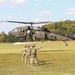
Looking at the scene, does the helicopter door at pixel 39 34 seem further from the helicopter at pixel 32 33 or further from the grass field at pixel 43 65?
the grass field at pixel 43 65

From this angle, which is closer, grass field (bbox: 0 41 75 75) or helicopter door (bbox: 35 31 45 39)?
grass field (bbox: 0 41 75 75)

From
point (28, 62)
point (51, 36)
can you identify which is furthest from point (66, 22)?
point (28, 62)

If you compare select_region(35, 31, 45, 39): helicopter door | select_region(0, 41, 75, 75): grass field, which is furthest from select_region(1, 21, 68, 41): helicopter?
select_region(0, 41, 75, 75): grass field

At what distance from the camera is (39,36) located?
50.6 metres

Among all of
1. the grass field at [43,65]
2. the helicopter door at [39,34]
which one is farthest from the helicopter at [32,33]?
the grass field at [43,65]

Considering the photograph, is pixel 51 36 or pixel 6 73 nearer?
pixel 6 73

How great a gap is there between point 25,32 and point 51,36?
4276mm

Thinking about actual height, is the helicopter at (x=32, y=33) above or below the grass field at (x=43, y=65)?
above

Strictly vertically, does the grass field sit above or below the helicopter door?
below

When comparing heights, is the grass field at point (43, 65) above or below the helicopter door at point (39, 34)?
below

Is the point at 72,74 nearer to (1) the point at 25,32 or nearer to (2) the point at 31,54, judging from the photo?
(2) the point at 31,54

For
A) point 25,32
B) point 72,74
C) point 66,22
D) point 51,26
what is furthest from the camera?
point 66,22

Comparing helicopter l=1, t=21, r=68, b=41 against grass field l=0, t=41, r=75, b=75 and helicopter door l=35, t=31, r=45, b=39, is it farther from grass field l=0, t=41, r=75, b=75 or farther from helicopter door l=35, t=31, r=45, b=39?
grass field l=0, t=41, r=75, b=75

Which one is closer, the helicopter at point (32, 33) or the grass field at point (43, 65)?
the grass field at point (43, 65)
